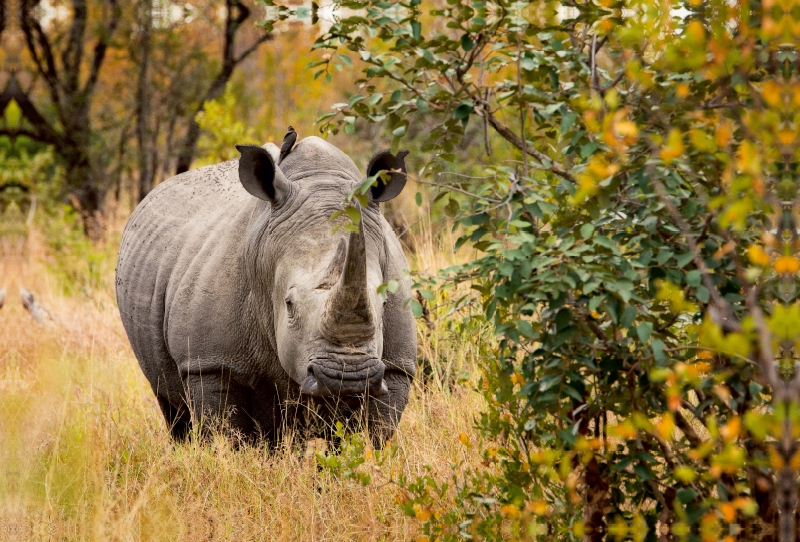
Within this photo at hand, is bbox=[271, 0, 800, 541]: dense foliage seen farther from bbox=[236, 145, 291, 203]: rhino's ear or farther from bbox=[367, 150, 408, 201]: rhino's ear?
bbox=[236, 145, 291, 203]: rhino's ear

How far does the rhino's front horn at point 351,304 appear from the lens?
159 inches

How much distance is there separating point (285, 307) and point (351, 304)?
54cm

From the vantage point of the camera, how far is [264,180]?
483 centimetres

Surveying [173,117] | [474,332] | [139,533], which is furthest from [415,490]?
[173,117]

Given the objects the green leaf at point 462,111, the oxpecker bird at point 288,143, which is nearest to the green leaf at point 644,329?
the green leaf at point 462,111

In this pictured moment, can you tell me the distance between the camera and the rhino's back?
16.7 ft

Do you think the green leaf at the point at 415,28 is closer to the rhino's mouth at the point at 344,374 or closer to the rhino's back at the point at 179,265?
the rhino's mouth at the point at 344,374

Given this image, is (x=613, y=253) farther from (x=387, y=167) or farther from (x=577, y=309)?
(x=387, y=167)

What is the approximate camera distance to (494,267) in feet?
10.2

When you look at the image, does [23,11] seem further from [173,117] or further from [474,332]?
[474,332]

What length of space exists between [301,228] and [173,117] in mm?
10211

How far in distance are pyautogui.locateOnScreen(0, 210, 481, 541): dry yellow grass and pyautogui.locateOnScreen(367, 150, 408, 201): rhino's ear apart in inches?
45.8

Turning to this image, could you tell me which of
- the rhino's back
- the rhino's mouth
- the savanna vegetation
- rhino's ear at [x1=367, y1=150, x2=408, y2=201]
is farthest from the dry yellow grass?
rhino's ear at [x1=367, y1=150, x2=408, y2=201]

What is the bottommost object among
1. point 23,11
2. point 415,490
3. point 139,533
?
point 139,533
